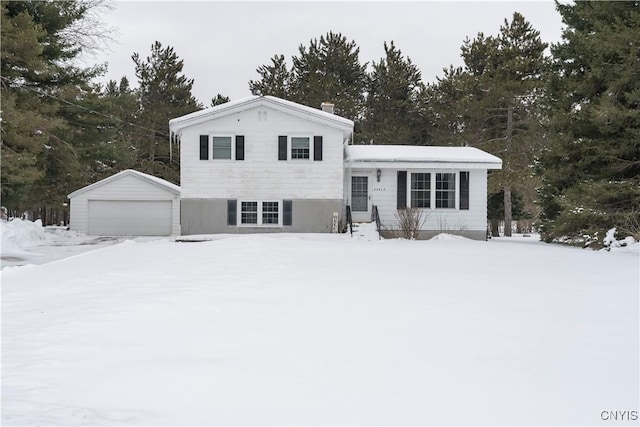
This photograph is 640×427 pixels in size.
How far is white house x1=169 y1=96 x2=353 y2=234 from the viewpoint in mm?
23078

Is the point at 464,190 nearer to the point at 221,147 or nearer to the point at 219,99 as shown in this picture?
the point at 221,147

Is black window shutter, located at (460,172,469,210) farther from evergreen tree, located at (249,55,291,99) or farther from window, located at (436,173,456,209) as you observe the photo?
evergreen tree, located at (249,55,291,99)

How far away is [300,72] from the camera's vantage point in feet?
A: 138

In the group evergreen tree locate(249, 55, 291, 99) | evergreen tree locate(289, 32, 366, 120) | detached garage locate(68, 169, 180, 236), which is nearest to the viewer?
detached garage locate(68, 169, 180, 236)

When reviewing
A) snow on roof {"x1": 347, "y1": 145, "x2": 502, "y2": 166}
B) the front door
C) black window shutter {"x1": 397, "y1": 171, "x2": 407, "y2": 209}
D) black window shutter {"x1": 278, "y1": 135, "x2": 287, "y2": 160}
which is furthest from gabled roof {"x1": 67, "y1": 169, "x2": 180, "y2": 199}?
black window shutter {"x1": 397, "y1": 171, "x2": 407, "y2": 209}

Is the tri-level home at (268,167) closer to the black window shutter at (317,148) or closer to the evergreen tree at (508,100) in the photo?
the black window shutter at (317,148)

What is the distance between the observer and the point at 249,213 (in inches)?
915

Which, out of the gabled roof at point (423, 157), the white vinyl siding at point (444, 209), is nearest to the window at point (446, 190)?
the white vinyl siding at point (444, 209)

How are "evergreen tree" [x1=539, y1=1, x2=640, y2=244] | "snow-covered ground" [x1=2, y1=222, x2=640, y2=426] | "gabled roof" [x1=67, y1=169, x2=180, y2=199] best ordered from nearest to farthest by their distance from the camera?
"snow-covered ground" [x1=2, y1=222, x2=640, y2=426]
"evergreen tree" [x1=539, y1=1, x2=640, y2=244]
"gabled roof" [x1=67, y1=169, x2=180, y2=199]

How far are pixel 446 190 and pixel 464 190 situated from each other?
0.71 metres

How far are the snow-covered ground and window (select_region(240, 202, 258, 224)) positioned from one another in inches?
491

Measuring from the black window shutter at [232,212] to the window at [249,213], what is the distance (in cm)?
24

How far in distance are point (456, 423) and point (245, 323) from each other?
3143mm

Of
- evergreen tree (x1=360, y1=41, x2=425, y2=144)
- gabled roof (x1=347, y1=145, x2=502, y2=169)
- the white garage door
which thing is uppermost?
evergreen tree (x1=360, y1=41, x2=425, y2=144)
